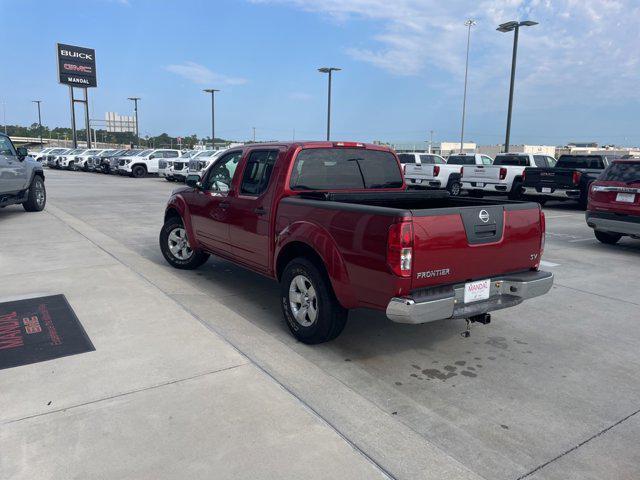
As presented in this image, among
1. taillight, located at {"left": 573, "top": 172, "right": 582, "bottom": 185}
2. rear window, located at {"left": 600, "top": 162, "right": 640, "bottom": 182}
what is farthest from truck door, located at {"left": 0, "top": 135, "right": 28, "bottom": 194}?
taillight, located at {"left": 573, "top": 172, "right": 582, "bottom": 185}

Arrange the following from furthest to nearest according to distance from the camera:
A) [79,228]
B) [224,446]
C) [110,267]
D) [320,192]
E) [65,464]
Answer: [79,228], [110,267], [320,192], [224,446], [65,464]

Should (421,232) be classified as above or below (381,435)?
above

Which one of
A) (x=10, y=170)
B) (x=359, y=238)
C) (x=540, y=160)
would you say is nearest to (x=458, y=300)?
(x=359, y=238)

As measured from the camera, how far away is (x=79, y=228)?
33.2ft

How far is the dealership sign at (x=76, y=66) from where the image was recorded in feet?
186

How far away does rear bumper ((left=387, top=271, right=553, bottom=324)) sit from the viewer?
3543 millimetres

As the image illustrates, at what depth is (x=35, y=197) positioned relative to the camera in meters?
12.1

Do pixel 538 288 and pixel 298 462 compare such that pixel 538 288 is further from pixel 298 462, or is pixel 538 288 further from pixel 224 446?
pixel 224 446

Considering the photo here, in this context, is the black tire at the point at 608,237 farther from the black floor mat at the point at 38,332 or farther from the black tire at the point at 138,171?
the black tire at the point at 138,171

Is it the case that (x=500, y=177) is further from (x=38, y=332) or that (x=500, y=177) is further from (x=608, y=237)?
(x=38, y=332)

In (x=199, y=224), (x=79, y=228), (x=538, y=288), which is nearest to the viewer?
(x=538, y=288)

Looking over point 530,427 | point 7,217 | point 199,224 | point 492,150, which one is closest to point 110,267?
point 199,224

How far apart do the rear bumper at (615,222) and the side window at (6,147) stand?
1199 cm

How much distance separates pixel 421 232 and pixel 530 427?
1436 mm
